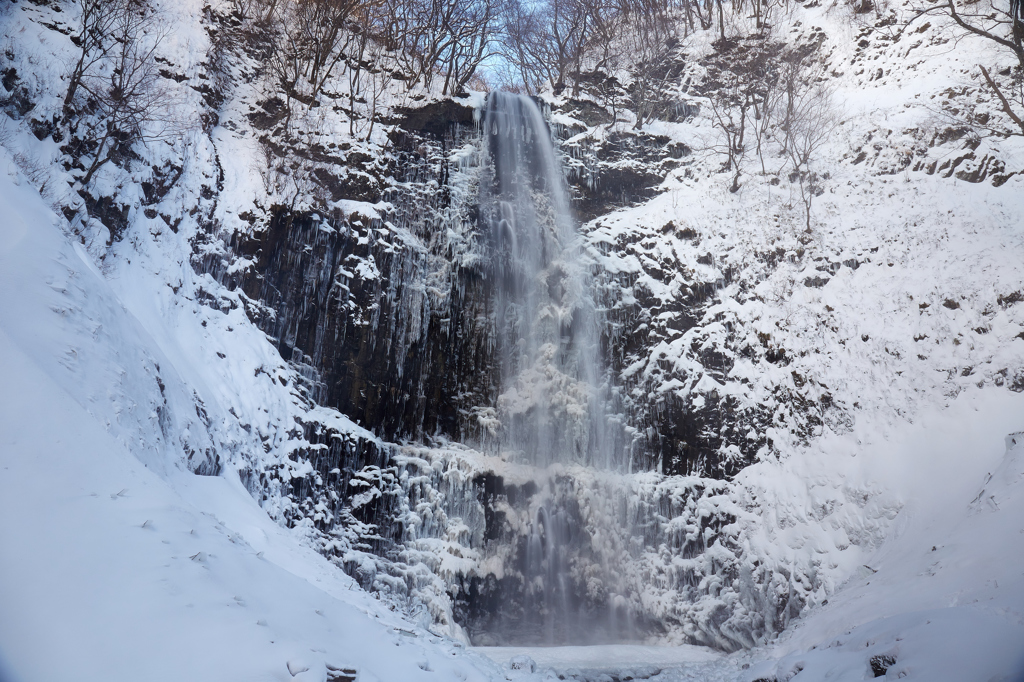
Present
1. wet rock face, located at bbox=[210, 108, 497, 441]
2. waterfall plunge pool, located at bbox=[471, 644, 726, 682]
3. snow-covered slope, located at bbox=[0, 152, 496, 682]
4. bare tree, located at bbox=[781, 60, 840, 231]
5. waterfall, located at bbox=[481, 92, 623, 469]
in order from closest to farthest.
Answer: snow-covered slope, located at bbox=[0, 152, 496, 682] < waterfall plunge pool, located at bbox=[471, 644, 726, 682] < wet rock face, located at bbox=[210, 108, 497, 441] < waterfall, located at bbox=[481, 92, 623, 469] < bare tree, located at bbox=[781, 60, 840, 231]

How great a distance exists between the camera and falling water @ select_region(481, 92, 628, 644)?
12305 millimetres

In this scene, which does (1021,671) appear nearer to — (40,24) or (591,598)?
(591,598)

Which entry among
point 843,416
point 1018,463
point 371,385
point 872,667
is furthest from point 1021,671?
point 371,385

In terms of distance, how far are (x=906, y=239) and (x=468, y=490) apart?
37.5 feet

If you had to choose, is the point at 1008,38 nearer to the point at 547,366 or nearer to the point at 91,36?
the point at 547,366

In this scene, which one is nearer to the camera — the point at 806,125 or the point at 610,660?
the point at 610,660

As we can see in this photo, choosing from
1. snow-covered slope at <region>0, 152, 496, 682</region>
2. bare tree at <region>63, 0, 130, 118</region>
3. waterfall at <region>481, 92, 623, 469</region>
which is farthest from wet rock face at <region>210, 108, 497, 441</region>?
snow-covered slope at <region>0, 152, 496, 682</region>

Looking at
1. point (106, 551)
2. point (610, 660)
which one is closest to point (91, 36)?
point (106, 551)

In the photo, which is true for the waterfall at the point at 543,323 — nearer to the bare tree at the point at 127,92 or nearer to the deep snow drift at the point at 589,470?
the deep snow drift at the point at 589,470

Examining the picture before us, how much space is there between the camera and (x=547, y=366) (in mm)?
14031

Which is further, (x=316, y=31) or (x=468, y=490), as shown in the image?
(x=316, y=31)

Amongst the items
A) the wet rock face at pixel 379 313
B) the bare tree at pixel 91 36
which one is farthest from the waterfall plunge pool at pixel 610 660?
the bare tree at pixel 91 36

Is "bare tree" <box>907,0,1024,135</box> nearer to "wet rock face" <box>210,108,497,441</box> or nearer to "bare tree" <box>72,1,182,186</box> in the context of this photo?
"wet rock face" <box>210,108,497,441</box>

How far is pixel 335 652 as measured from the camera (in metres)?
4.64
